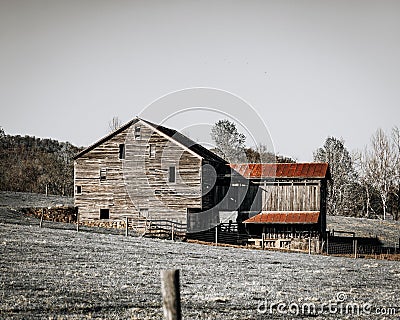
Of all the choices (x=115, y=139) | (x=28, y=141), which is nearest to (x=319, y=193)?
(x=115, y=139)

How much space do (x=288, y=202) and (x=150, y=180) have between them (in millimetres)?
11266

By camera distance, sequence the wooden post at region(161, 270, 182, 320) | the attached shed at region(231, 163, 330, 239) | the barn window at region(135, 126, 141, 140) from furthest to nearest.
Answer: the barn window at region(135, 126, 141, 140) < the attached shed at region(231, 163, 330, 239) < the wooden post at region(161, 270, 182, 320)

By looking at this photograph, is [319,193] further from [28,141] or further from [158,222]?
[28,141]

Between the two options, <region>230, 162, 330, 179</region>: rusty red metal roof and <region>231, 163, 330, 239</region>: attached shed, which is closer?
<region>231, 163, 330, 239</region>: attached shed

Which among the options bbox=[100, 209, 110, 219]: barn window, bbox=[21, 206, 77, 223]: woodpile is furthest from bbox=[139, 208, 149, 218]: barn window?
bbox=[21, 206, 77, 223]: woodpile

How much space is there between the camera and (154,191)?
164ft

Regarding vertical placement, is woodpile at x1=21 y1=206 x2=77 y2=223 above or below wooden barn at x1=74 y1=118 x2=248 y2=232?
below

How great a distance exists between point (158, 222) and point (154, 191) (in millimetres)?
2586

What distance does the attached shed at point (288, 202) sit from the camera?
48844 mm

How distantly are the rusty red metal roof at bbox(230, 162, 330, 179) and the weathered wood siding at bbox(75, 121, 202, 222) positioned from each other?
6.03 metres

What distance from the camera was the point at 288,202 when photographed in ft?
165

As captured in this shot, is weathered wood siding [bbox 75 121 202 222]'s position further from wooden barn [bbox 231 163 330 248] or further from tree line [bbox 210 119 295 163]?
tree line [bbox 210 119 295 163]

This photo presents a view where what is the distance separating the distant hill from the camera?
9331 centimetres

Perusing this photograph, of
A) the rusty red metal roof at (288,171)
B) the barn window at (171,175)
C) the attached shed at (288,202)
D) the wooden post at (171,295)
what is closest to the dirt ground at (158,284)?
the wooden post at (171,295)
